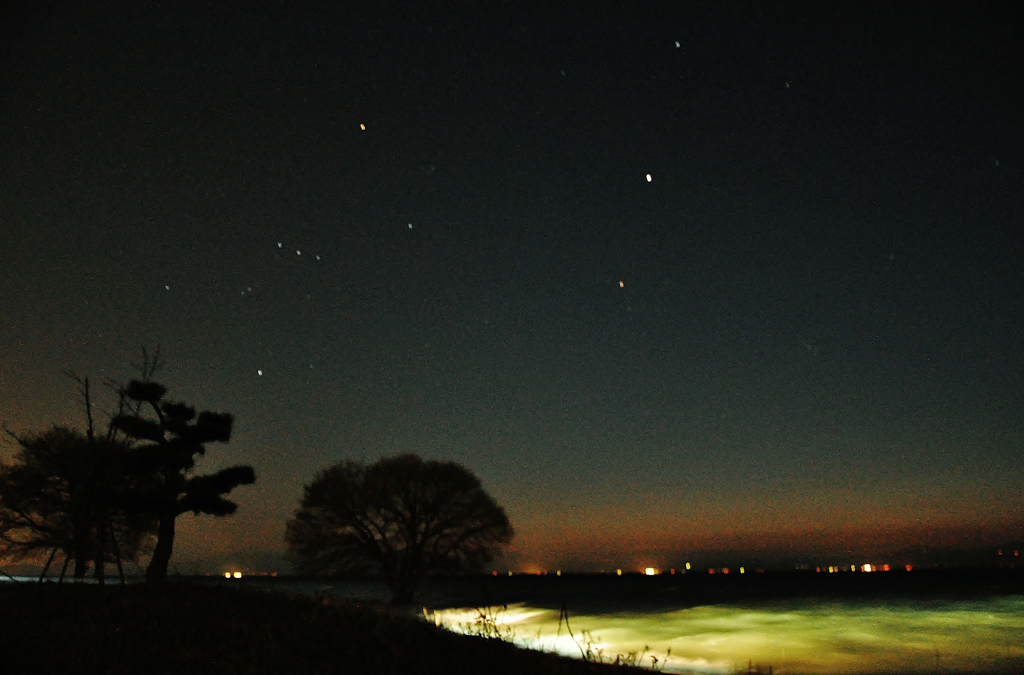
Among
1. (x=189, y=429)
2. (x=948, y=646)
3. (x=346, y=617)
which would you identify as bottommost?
(x=948, y=646)

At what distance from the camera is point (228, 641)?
9.61 meters

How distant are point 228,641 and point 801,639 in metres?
23.2

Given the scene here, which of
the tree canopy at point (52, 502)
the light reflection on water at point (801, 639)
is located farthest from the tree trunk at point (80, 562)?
the light reflection on water at point (801, 639)

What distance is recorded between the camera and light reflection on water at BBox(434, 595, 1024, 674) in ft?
61.3

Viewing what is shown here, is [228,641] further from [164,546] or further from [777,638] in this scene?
[777,638]

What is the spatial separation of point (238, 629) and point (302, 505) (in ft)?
99.2

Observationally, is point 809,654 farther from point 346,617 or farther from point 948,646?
point 346,617

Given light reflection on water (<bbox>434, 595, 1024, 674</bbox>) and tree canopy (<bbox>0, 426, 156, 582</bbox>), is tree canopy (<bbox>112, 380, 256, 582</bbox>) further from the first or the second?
light reflection on water (<bbox>434, 595, 1024, 674</bbox>)

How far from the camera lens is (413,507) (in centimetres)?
3869

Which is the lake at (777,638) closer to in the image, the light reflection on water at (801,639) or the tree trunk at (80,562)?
the light reflection on water at (801,639)

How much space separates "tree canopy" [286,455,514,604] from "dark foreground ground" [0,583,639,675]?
25.9 metres

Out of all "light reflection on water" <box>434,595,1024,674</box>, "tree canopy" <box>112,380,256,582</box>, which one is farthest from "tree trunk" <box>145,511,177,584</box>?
"light reflection on water" <box>434,595,1024,674</box>

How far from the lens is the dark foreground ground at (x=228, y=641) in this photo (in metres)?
8.66

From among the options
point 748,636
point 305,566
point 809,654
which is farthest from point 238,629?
point 305,566
